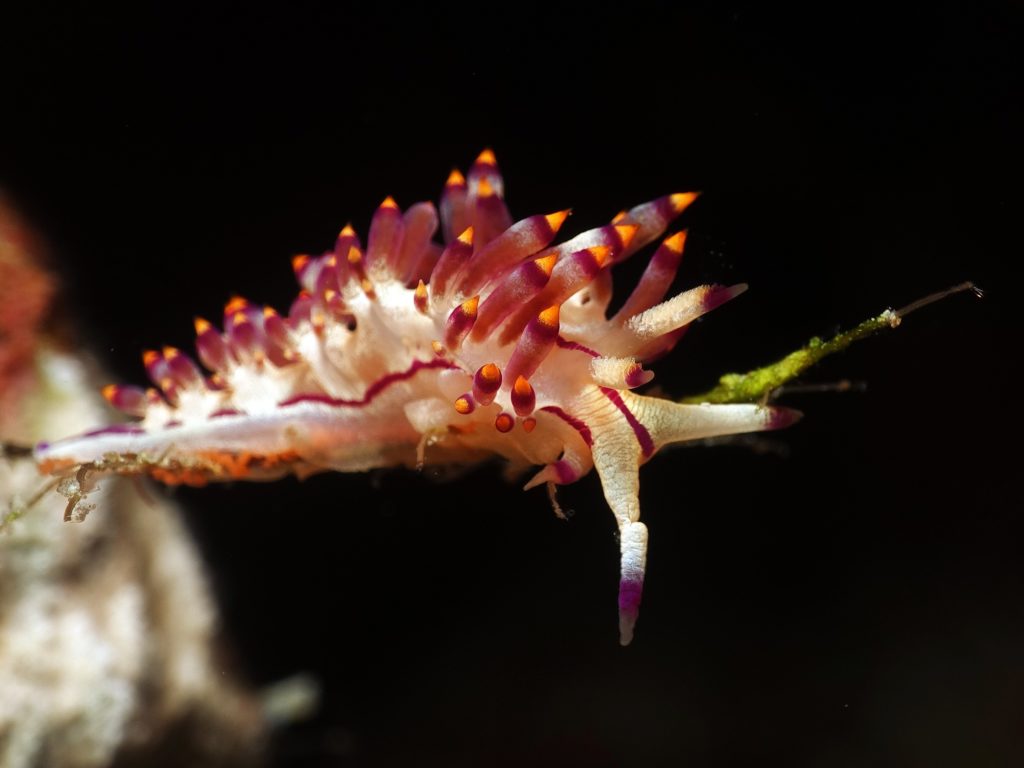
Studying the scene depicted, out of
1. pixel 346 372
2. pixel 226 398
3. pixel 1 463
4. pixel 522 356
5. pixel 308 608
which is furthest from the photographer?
pixel 308 608

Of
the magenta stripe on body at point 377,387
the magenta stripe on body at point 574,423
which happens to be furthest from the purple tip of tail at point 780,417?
the magenta stripe on body at point 377,387

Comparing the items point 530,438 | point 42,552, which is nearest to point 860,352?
point 530,438

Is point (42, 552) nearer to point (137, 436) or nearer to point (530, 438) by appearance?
point (137, 436)

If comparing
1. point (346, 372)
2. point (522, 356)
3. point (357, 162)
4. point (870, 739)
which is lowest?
point (870, 739)

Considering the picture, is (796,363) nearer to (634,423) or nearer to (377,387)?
(634,423)

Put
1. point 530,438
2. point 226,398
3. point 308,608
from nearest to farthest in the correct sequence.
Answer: point 530,438 → point 226,398 → point 308,608

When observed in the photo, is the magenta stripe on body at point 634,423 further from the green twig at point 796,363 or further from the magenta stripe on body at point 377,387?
the magenta stripe on body at point 377,387

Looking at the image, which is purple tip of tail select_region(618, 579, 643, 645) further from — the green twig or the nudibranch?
the green twig

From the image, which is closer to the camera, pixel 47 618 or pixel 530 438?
pixel 530 438
